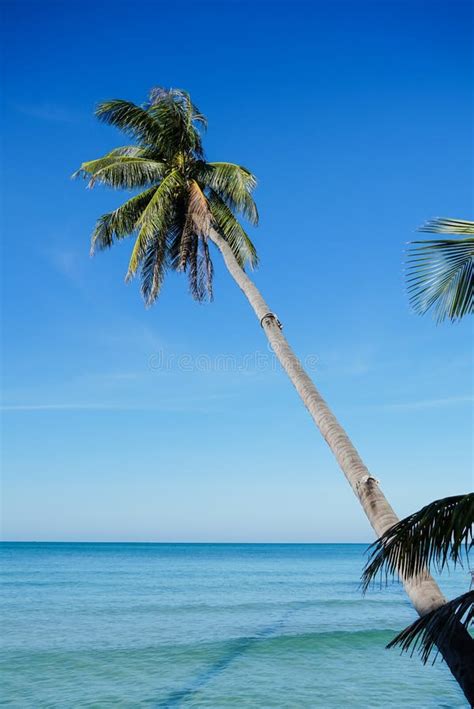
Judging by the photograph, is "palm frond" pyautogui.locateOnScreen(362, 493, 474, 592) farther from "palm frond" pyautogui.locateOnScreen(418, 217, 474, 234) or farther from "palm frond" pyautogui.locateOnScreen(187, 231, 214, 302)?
"palm frond" pyautogui.locateOnScreen(187, 231, 214, 302)

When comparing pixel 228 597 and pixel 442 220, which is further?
pixel 228 597

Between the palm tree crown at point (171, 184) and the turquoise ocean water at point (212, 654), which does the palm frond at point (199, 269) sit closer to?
the palm tree crown at point (171, 184)

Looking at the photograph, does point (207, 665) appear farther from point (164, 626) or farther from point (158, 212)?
point (158, 212)

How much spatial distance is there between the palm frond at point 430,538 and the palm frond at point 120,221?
9.63m

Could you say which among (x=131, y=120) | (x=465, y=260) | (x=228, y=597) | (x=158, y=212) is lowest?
(x=228, y=597)

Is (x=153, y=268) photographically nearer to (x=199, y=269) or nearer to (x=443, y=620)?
(x=199, y=269)

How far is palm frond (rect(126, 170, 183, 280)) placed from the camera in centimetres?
1101

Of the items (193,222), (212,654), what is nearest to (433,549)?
(193,222)

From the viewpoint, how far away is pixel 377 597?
28.4 meters

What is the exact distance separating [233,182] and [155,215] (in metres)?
2.05

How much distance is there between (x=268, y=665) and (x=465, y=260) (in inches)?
507

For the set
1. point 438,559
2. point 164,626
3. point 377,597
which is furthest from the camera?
point 377,597

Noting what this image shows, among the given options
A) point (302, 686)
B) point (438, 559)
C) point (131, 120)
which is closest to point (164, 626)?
point (302, 686)

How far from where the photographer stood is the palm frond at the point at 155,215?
36.1 feet
